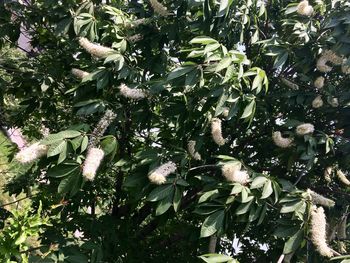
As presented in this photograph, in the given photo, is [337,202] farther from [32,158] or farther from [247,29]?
[32,158]

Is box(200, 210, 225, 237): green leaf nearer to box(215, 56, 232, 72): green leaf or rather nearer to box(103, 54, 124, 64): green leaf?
box(215, 56, 232, 72): green leaf

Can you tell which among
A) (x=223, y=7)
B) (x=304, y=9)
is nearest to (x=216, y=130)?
(x=223, y=7)

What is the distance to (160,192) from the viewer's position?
5.72ft

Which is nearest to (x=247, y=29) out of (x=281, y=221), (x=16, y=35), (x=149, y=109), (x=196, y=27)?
(x=196, y=27)

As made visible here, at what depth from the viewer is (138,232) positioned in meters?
2.69

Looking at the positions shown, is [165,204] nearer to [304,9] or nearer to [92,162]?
[92,162]

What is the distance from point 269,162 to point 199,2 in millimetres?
1133

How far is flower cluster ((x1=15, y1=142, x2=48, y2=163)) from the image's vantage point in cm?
168

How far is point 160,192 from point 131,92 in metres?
0.45

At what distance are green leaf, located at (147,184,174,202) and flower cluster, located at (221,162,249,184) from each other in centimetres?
22

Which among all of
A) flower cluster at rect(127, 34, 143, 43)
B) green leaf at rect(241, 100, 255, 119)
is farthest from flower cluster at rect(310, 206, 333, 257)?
flower cluster at rect(127, 34, 143, 43)

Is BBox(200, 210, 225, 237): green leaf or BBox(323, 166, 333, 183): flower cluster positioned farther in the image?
BBox(323, 166, 333, 183): flower cluster

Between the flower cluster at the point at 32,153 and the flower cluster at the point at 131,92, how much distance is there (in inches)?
15.8

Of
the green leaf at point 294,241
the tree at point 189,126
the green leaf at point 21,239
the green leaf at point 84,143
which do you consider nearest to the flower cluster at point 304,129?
the tree at point 189,126
